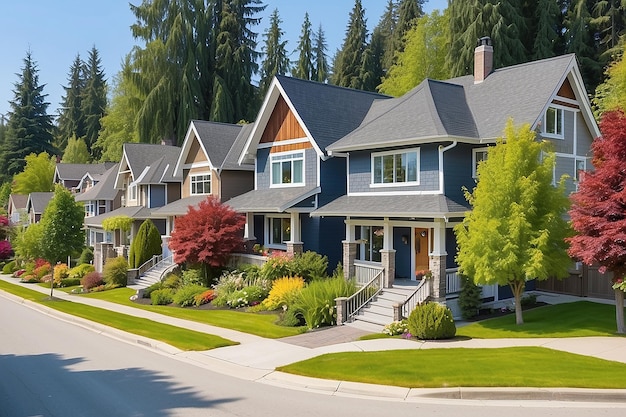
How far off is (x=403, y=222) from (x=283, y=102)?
10350 millimetres

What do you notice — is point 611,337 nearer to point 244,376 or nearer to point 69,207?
point 244,376

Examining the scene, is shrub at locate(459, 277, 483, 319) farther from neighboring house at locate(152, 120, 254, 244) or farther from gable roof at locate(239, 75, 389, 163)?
neighboring house at locate(152, 120, 254, 244)

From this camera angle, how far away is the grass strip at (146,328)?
17.3 m

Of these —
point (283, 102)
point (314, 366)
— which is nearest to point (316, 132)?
point (283, 102)

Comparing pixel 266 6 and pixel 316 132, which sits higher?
pixel 266 6

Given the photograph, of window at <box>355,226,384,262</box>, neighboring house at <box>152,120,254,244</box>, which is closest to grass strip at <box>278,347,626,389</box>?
window at <box>355,226,384,262</box>

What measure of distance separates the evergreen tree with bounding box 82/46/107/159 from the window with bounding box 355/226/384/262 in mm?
86147

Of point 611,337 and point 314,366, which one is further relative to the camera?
point 611,337

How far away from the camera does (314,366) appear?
13727 mm

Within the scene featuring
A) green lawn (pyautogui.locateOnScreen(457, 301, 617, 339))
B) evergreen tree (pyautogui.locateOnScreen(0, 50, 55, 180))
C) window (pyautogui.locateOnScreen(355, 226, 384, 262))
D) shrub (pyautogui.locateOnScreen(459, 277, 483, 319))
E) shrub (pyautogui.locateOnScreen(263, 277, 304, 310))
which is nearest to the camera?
green lawn (pyautogui.locateOnScreen(457, 301, 617, 339))

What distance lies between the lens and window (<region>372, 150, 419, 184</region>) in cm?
2275

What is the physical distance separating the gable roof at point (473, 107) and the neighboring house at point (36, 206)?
53.1 meters

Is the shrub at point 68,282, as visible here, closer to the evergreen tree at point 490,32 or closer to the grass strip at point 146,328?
the grass strip at point 146,328

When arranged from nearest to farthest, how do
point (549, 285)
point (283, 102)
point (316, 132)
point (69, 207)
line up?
point (549, 285) → point (316, 132) → point (283, 102) → point (69, 207)
